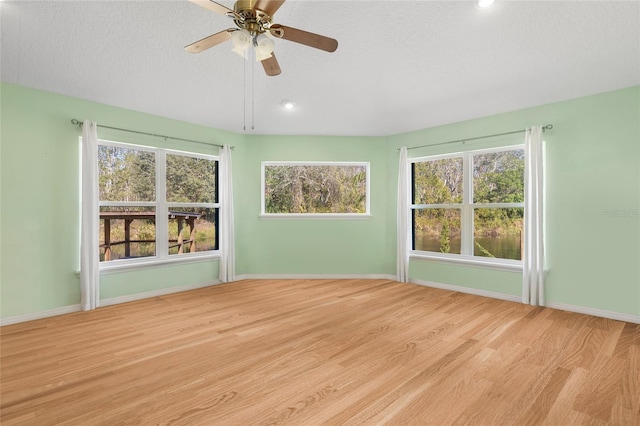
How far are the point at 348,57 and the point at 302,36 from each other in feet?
3.58

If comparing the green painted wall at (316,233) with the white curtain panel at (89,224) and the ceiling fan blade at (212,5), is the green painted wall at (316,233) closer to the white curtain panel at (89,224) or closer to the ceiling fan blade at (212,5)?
the white curtain panel at (89,224)

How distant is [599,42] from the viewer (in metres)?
2.57

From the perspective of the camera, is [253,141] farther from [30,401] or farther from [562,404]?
[562,404]

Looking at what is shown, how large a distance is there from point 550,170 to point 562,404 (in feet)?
9.40

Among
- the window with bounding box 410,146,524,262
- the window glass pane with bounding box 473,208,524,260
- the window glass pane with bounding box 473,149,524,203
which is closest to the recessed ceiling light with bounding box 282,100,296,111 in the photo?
the window with bounding box 410,146,524,262

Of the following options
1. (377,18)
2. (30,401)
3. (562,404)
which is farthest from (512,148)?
(30,401)

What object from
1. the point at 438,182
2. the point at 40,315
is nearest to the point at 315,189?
the point at 438,182

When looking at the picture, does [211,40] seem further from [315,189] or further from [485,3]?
[315,189]

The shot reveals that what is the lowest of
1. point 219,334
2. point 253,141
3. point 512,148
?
point 219,334

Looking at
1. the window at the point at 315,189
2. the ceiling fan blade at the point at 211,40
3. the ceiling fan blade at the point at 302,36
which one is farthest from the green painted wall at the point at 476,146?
the ceiling fan blade at the point at 302,36

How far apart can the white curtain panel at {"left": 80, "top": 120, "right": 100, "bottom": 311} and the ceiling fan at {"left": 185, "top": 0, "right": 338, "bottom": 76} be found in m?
2.38

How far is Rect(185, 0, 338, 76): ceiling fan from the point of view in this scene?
5.77ft

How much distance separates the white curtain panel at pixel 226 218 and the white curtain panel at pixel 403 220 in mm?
2671

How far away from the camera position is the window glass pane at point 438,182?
4715 mm
